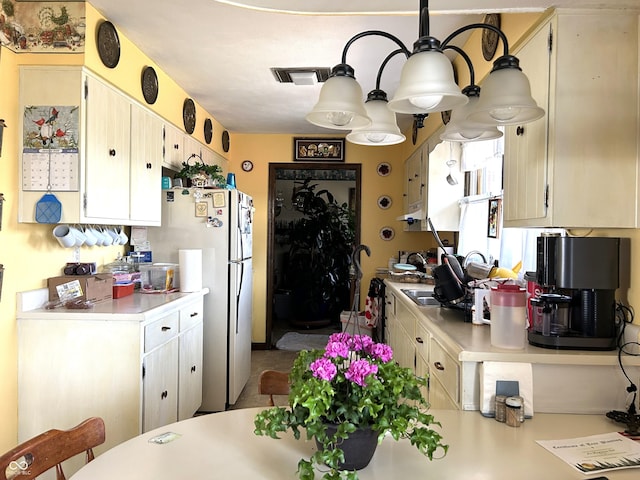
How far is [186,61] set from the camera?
3.24 meters

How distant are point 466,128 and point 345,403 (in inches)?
36.7

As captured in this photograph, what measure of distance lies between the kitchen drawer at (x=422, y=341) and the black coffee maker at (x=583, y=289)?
2.37 ft

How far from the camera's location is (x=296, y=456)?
1.13 metres

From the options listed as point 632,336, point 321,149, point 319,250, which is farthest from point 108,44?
point 319,250

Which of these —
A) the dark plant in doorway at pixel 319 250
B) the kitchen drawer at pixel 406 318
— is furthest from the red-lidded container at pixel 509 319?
the dark plant in doorway at pixel 319 250

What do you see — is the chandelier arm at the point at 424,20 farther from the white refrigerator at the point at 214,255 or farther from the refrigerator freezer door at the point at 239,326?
the refrigerator freezer door at the point at 239,326

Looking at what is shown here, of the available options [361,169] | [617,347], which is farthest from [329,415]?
[361,169]

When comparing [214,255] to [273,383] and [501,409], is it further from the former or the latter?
[501,409]

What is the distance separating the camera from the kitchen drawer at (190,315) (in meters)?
3.00

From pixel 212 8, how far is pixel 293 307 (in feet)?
16.4

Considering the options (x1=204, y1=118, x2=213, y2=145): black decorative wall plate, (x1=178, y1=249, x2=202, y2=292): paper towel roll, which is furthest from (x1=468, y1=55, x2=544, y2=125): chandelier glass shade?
(x1=204, y1=118, x2=213, y2=145): black decorative wall plate

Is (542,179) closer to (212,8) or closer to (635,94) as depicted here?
(635,94)

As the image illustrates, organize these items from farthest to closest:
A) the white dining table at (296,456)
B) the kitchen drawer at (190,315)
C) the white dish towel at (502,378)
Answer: the kitchen drawer at (190,315), the white dish towel at (502,378), the white dining table at (296,456)

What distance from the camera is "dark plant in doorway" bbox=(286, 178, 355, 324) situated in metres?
6.25
